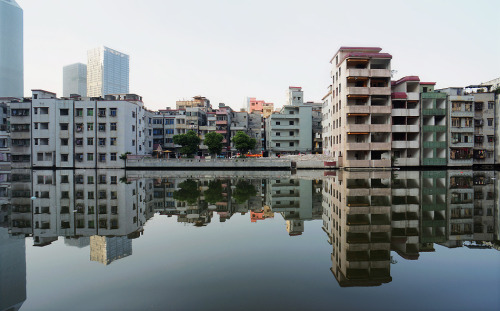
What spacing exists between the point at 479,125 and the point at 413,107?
1588 centimetres

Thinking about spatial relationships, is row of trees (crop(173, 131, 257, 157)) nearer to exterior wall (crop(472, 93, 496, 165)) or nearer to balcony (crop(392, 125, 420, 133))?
balcony (crop(392, 125, 420, 133))

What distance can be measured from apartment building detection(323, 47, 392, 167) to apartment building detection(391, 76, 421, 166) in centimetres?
200

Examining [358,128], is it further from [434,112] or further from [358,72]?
[434,112]

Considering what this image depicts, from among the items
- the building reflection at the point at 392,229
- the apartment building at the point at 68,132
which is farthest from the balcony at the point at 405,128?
the apartment building at the point at 68,132

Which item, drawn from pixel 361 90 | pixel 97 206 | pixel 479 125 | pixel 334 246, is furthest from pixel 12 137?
pixel 479 125

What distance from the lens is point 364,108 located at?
51.0m

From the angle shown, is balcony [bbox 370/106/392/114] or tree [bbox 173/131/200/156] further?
tree [bbox 173/131/200/156]

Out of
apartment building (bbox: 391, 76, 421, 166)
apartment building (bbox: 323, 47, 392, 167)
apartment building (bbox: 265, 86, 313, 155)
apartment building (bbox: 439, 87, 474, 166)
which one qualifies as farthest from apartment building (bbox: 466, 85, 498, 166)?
apartment building (bbox: 265, 86, 313, 155)

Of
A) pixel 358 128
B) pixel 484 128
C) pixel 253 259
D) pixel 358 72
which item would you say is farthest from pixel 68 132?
pixel 484 128

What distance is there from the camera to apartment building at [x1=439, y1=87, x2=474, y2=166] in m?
54.2

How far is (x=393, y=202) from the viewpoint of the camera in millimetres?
16531

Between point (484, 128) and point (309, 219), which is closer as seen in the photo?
point (309, 219)

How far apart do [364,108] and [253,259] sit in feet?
158

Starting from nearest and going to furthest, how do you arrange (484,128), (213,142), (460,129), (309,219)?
(309,219) → (460,129) → (484,128) → (213,142)
